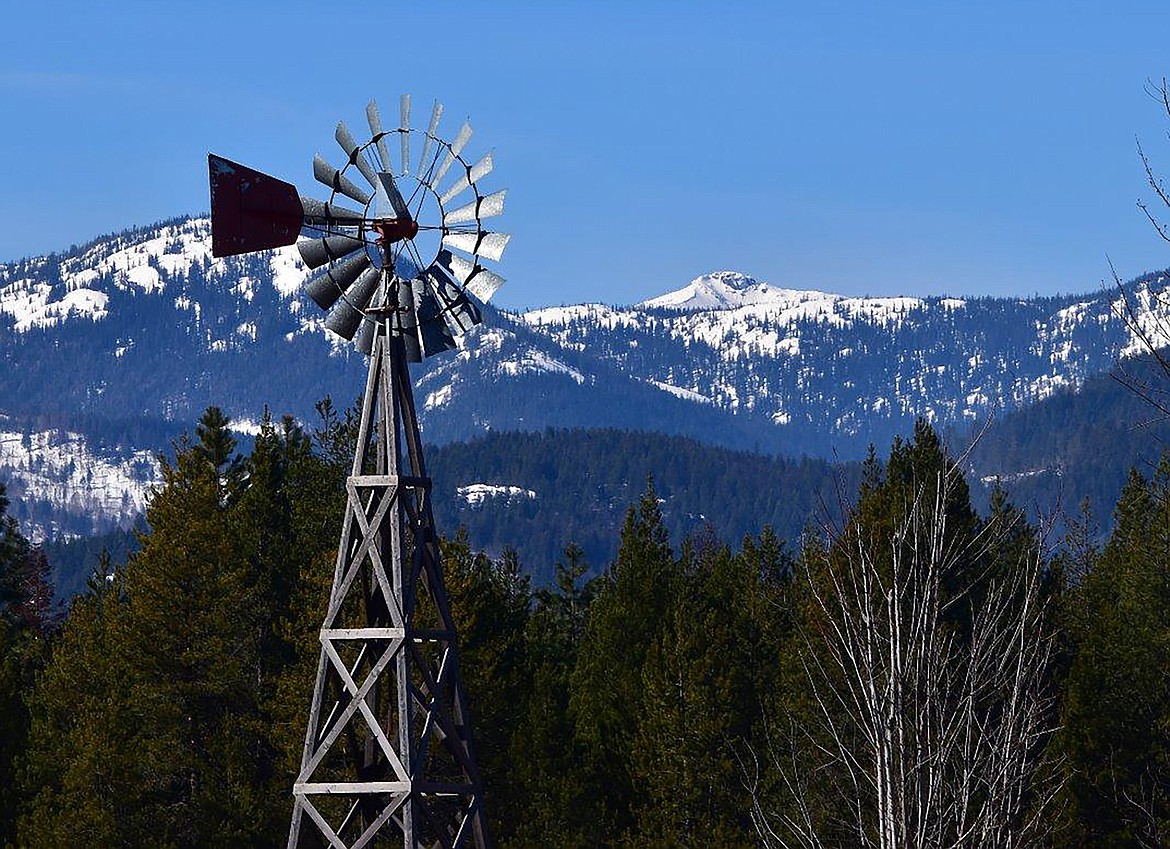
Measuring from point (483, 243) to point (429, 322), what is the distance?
1.02 m

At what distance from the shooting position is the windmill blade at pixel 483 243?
20469 millimetres

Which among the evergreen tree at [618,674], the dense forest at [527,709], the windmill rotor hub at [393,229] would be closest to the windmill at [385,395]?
the windmill rotor hub at [393,229]

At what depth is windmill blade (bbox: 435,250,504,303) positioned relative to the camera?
20.5 metres

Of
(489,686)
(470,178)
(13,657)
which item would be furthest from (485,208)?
(13,657)

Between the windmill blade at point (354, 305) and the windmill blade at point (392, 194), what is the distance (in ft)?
2.17

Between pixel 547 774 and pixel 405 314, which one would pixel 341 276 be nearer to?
pixel 405 314

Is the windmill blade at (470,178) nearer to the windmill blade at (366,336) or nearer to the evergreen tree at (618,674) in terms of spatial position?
the windmill blade at (366,336)

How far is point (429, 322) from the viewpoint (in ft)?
67.5

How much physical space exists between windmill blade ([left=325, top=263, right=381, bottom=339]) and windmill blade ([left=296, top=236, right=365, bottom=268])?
0.98 feet

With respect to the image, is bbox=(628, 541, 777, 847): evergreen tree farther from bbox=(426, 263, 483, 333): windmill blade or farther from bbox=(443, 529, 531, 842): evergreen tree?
bbox=(426, 263, 483, 333): windmill blade

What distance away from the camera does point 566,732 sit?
41.1 m

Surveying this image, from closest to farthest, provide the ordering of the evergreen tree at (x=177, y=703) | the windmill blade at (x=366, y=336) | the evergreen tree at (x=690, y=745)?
the windmill blade at (x=366, y=336)
the evergreen tree at (x=177, y=703)
the evergreen tree at (x=690, y=745)

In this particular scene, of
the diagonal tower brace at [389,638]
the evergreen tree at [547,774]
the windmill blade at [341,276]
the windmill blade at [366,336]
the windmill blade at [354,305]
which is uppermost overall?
the windmill blade at [341,276]

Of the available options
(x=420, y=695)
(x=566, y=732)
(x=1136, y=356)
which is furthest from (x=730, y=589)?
(x=1136, y=356)
